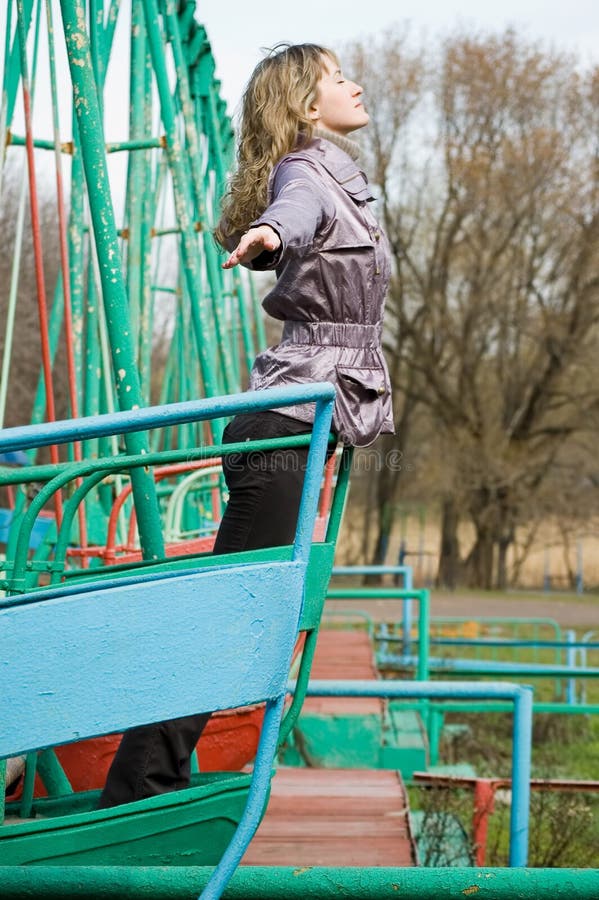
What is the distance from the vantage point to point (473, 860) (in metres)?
3.93

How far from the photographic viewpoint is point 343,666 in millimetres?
7941

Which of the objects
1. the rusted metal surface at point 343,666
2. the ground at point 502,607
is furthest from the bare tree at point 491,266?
the rusted metal surface at point 343,666

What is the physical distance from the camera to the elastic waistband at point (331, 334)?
2.22 metres

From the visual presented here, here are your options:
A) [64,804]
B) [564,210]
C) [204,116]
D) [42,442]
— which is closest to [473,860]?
[64,804]

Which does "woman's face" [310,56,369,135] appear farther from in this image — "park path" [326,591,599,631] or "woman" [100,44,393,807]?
"park path" [326,591,599,631]

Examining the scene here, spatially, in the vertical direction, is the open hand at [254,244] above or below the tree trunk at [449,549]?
above

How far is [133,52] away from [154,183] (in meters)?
1.62

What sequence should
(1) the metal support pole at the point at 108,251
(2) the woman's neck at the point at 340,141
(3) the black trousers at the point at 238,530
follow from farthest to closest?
(1) the metal support pole at the point at 108,251 < (2) the woman's neck at the point at 340,141 < (3) the black trousers at the point at 238,530

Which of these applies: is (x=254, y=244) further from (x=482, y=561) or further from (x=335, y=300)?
(x=482, y=561)

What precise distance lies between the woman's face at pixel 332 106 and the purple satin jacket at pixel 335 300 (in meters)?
0.08

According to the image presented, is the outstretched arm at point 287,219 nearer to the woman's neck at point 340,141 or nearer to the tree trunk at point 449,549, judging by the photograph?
the woman's neck at point 340,141

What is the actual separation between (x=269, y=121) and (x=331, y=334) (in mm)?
464

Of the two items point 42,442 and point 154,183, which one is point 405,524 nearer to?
point 154,183

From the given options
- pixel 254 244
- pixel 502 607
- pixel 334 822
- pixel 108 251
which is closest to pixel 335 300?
pixel 254 244
